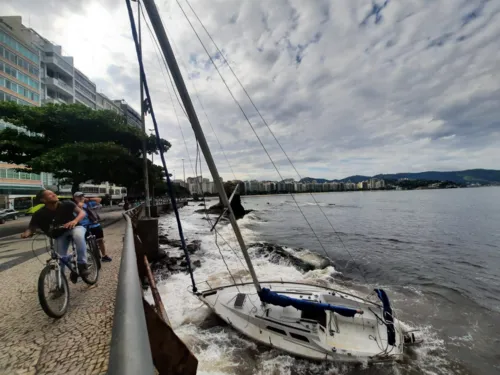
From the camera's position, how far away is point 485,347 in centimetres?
973

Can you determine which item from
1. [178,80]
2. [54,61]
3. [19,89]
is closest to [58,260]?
[178,80]

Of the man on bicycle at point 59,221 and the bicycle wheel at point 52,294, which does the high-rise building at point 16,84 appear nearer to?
the man on bicycle at point 59,221

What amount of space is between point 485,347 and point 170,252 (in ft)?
61.3

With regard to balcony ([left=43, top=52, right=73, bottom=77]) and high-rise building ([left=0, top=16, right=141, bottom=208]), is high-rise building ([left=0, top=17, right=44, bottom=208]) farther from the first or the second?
balcony ([left=43, top=52, right=73, bottom=77])

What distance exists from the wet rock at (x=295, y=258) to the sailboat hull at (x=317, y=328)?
930cm

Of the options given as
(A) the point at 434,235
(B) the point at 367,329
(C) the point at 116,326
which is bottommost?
(A) the point at 434,235

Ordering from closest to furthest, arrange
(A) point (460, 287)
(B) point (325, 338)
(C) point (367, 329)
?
1. (B) point (325, 338)
2. (C) point (367, 329)
3. (A) point (460, 287)

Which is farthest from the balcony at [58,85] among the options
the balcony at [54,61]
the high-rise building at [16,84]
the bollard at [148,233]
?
the bollard at [148,233]

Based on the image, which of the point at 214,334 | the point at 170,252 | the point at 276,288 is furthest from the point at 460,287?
the point at 170,252

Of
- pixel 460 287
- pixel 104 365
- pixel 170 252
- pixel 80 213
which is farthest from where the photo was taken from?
pixel 170 252

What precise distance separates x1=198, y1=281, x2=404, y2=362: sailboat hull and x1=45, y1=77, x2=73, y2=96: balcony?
6800 cm

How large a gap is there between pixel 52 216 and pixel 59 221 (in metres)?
0.19

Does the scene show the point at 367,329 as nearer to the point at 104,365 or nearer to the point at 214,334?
the point at 214,334

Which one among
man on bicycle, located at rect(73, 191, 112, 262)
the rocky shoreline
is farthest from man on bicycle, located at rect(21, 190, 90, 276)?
the rocky shoreline
